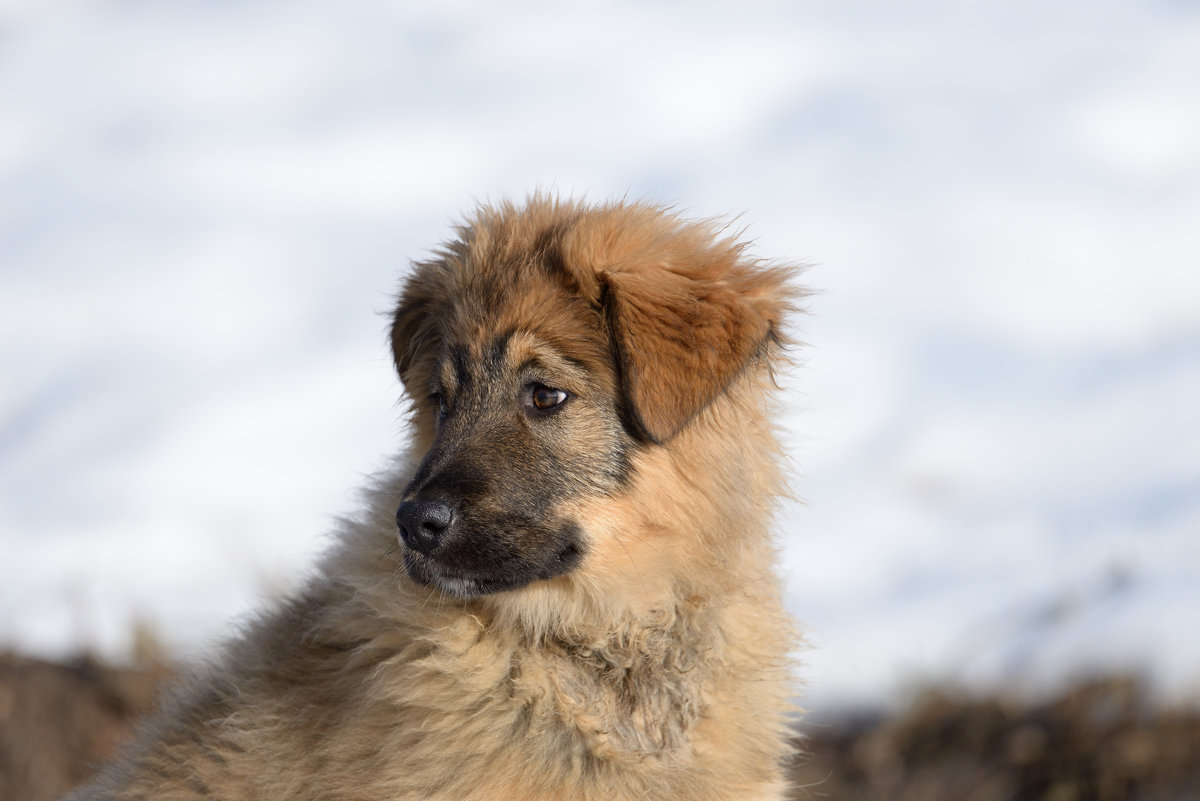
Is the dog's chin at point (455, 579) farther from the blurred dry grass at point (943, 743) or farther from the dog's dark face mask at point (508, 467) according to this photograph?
the blurred dry grass at point (943, 743)

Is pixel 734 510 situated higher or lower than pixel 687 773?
higher

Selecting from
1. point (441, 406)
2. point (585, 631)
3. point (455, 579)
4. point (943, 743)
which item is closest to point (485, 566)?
point (455, 579)

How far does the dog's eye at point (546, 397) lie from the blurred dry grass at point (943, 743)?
4.02 metres

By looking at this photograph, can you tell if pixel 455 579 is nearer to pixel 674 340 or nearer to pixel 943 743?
pixel 674 340

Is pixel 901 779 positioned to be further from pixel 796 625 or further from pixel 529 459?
pixel 529 459

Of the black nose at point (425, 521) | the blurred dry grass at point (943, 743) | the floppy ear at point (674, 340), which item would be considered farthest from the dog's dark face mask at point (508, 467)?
the blurred dry grass at point (943, 743)

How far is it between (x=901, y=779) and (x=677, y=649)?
428 cm

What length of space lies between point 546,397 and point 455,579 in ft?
2.42

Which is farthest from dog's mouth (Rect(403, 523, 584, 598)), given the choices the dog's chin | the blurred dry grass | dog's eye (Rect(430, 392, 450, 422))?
the blurred dry grass

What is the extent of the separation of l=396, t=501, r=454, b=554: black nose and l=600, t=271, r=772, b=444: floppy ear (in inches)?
29.9

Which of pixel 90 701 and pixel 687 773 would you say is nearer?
pixel 687 773

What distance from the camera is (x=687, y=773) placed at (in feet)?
12.7

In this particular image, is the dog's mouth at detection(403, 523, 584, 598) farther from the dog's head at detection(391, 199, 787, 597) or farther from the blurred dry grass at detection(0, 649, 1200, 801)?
the blurred dry grass at detection(0, 649, 1200, 801)

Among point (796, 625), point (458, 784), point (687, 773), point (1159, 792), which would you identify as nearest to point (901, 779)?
point (1159, 792)
